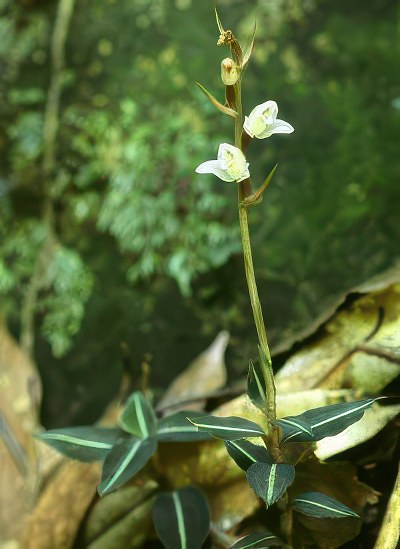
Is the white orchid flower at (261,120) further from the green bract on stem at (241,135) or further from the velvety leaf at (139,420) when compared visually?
the velvety leaf at (139,420)

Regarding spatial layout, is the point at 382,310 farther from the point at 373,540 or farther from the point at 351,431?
the point at 373,540

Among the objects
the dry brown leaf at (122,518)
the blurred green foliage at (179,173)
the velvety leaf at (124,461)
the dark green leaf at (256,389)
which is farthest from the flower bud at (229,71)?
the blurred green foliage at (179,173)

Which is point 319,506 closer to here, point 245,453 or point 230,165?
point 245,453

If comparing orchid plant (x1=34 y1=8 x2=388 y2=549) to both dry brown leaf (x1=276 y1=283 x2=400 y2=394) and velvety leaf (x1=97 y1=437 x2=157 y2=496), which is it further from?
dry brown leaf (x1=276 y1=283 x2=400 y2=394)

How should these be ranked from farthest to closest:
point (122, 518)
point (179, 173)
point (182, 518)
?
point (179, 173) → point (122, 518) → point (182, 518)

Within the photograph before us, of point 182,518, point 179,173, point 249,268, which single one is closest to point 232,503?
point 182,518
